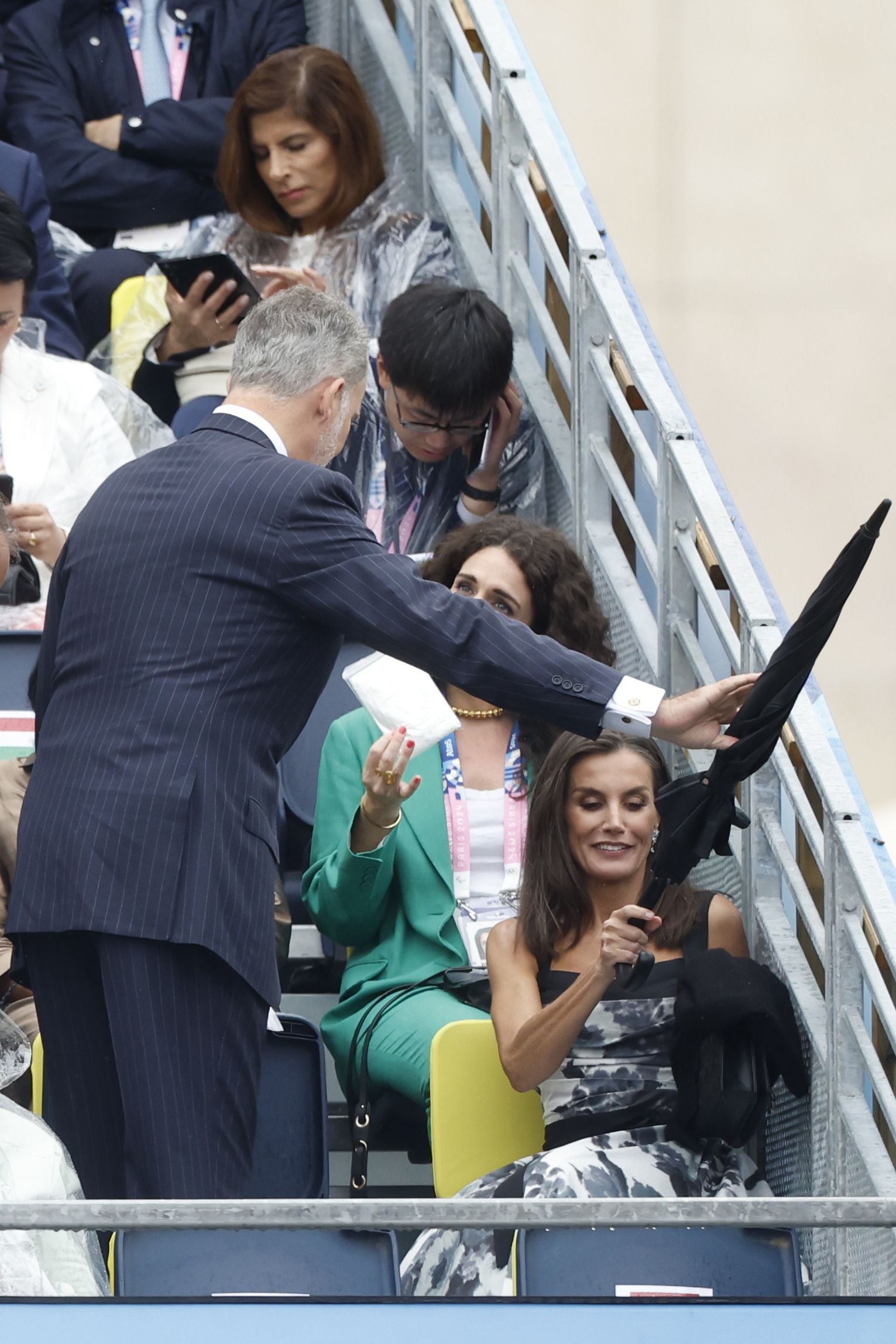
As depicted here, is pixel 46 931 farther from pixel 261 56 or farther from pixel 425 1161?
pixel 261 56

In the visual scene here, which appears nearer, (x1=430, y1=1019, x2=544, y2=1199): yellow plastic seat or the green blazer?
(x1=430, y1=1019, x2=544, y2=1199): yellow plastic seat

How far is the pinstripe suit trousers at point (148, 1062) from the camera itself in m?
2.20

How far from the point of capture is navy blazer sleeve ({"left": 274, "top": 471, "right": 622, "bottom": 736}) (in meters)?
2.23

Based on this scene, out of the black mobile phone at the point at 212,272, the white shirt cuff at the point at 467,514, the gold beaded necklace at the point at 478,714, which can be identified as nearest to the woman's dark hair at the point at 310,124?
the black mobile phone at the point at 212,272

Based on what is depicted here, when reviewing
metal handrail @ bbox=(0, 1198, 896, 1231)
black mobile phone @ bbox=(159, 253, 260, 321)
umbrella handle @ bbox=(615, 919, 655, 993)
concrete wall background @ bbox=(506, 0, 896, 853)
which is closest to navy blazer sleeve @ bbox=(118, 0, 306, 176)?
black mobile phone @ bbox=(159, 253, 260, 321)

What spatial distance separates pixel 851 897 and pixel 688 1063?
32cm

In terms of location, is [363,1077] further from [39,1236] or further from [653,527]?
[653,527]

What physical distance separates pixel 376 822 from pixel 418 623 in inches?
21.7

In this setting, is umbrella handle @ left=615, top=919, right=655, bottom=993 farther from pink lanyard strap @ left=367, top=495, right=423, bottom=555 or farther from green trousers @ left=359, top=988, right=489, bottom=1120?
pink lanyard strap @ left=367, top=495, right=423, bottom=555

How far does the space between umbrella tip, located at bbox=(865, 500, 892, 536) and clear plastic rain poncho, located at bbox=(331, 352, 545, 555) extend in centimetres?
167

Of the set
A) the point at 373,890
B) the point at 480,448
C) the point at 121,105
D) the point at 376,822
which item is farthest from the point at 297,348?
the point at 121,105

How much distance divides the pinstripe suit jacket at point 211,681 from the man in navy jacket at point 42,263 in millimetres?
1849

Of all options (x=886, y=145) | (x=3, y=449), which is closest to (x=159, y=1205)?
(x=3, y=449)

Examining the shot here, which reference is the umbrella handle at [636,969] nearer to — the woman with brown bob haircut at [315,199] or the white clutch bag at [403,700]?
the white clutch bag at [403,700]
